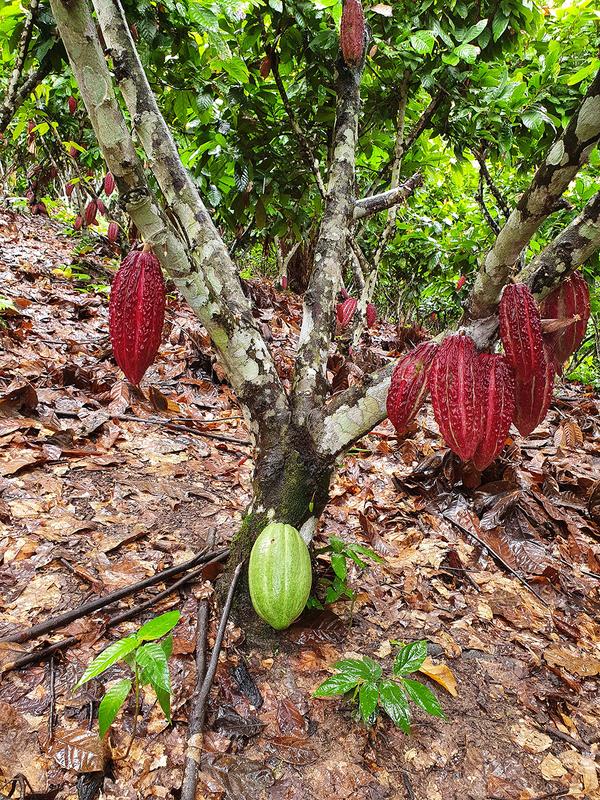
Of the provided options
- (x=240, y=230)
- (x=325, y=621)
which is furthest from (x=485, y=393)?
(x=240, y=230)

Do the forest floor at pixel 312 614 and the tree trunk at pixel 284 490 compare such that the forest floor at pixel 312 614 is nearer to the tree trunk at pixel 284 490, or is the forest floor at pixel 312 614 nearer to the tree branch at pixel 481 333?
the tree trunk at pixel 284 490

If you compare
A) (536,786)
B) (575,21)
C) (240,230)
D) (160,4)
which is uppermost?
(575,21)

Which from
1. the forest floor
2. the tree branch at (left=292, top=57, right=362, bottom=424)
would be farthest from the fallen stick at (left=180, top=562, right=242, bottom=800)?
the tree branch at (left=292, top=57, right=362, bottom=424)

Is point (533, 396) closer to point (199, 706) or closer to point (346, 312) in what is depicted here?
point (199, 706)

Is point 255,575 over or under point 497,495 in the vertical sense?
over

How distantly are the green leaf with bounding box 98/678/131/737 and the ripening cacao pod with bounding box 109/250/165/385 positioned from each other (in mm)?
717

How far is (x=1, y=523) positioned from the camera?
1.63 meters

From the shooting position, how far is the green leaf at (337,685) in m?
1.15

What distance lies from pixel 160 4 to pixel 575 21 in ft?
6.79

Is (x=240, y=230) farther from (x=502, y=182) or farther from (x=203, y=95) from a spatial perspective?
(x=502, y=182)

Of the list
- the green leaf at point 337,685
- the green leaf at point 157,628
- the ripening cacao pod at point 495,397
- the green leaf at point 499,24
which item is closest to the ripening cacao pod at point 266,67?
the green leaf at point 499,24

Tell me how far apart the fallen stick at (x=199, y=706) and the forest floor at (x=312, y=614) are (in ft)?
0.12

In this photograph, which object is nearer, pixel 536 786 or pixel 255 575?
pixel 536 786

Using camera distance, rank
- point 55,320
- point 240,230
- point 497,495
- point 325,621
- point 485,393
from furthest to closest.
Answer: point 240,230 < point 55,320 < point 497,495 < point 325,621 < point 485,393
